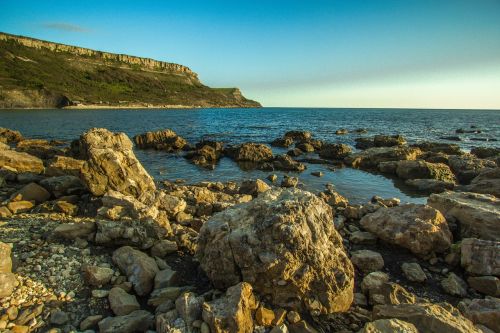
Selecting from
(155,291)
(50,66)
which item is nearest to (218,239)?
(155,291)

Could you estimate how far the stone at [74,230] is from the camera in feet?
24.6

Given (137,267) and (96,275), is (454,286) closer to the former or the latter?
(137,267)

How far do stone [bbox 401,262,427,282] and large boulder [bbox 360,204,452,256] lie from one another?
0.81m

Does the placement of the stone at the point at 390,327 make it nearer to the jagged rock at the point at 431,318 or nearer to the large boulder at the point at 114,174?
the jagged rock at the point at 431,318

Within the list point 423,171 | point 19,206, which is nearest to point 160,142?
point 19,206

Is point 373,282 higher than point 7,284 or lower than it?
lower

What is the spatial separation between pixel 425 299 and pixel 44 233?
976cm

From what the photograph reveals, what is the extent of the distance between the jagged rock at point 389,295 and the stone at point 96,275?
19.1ft

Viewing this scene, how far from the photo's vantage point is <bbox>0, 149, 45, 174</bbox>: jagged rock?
1526 centimetres

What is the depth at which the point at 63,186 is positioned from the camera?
1107 centimetres

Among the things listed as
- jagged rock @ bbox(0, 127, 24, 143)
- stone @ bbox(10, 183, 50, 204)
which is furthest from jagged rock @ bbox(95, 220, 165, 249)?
jagged rock @ bbox(0, 127, 24, 143)

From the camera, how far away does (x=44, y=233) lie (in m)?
7.59

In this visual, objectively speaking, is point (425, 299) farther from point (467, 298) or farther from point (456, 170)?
point (456, 170)

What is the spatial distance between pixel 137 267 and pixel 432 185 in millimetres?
19145
